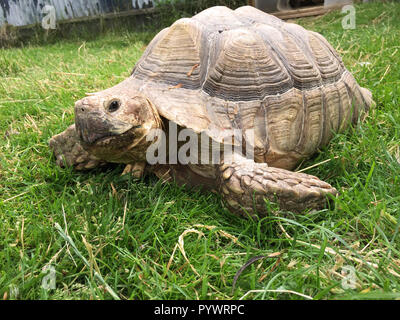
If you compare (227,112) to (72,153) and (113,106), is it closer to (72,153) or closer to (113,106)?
(113,106)

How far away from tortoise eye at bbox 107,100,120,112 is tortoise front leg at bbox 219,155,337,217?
0.66 m

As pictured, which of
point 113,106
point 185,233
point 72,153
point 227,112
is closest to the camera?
point 185,233

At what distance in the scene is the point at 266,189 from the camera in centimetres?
160

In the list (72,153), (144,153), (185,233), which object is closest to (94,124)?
(144,153)

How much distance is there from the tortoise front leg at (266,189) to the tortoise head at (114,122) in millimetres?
512

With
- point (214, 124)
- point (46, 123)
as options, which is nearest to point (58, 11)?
point (46, 123)

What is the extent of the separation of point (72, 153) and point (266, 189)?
127 cm

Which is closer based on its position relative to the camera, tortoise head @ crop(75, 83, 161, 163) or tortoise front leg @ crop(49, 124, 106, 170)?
tortoise head @ crop(75, 83, 161, 163)

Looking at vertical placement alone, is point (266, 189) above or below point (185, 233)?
above

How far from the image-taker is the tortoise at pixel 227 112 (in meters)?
1.63

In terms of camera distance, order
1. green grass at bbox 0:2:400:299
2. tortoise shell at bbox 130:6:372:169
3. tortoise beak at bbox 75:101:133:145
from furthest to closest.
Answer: tortoise shell at bbox 130:6:372:169, tortoise beak at bbox 75:101:133:145, green grass at bbox 0:2:400:299

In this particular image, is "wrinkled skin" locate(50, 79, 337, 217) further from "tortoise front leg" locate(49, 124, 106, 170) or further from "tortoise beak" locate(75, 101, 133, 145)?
"tortoise front leg" locate(49, 124, 106, 170)

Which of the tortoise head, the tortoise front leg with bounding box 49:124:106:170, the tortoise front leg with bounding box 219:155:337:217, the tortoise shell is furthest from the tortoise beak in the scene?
the tortoise front leg with bounding box 219:155:337:217

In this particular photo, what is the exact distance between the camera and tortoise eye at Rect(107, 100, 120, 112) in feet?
5.33
